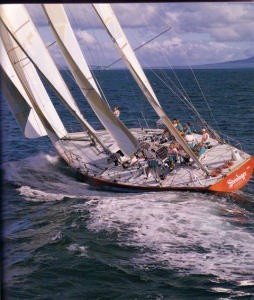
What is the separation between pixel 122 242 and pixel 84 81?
27.5 feet

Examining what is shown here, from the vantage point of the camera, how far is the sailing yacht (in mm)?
18781

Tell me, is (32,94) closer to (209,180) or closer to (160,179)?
(160,179)

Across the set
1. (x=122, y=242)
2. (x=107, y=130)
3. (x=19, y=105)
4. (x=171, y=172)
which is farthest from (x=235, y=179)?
(x=19, y=105)

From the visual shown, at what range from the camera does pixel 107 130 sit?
768 inches

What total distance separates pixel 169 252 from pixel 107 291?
9.35ft

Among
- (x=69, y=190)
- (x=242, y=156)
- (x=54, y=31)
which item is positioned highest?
(x=54, y=31)

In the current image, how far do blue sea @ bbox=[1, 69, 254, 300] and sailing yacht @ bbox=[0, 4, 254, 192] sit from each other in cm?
79

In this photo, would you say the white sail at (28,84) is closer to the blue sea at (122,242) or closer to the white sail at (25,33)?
the white sail at (25,33)

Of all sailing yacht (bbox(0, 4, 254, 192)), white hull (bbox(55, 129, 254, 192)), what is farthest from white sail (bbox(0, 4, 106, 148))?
white hull (bbox(55, 129, 254, 192))

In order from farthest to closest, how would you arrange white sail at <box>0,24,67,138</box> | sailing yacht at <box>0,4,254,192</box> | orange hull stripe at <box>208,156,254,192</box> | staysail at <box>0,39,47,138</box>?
white sail at <box>0,24,67,138</box>, sailing yacht at <box>0,4,254,192</box>, staysail at <box>0,39,47,138</box>, orange hull stripe at <box>208,156,254,192</box>

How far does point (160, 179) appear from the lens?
62.4 feet

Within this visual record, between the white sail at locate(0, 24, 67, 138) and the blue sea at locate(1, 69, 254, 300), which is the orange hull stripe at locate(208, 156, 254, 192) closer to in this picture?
the blue sea at locate(1, 69, 254, 300)

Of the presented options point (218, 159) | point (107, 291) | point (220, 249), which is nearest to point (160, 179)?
point (218, 159)

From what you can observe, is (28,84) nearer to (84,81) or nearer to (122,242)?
(84,81)
